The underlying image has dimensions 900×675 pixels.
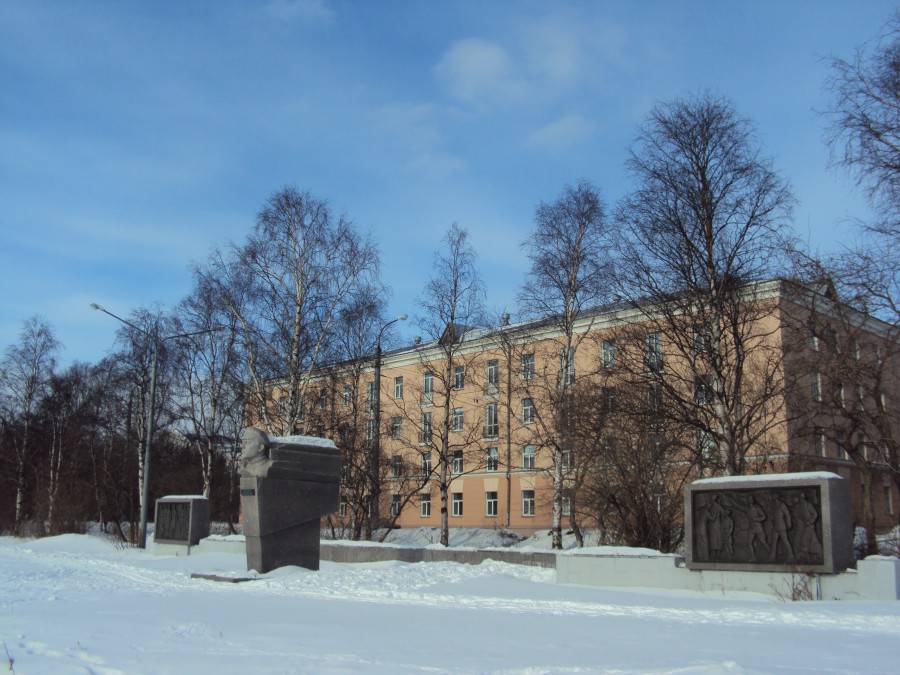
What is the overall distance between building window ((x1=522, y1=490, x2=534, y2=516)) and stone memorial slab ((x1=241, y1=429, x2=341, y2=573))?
2857 cm

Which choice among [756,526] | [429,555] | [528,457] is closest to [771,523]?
[756,526]

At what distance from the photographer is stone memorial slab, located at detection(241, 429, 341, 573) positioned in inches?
680

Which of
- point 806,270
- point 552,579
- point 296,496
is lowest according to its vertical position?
point 552,579

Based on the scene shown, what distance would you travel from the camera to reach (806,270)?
1902 centimetres

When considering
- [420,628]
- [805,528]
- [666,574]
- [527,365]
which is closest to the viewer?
[420,628]

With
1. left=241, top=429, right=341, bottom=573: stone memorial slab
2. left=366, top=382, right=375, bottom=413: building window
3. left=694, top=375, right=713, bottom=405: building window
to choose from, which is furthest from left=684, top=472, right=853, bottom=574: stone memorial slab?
left=366, top=382, right=375, bottom=413: building window

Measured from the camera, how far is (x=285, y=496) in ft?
57.6

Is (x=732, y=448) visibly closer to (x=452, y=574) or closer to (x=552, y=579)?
(x=552, y=579)

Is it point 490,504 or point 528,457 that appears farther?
point 490,504

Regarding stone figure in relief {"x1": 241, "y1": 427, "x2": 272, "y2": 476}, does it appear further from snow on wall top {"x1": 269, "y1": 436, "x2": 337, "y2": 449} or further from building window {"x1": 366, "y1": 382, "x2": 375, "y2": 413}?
building window {"x1": 366, "y1": 382, "x2": 375, "y2": 413}

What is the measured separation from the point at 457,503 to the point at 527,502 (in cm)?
523

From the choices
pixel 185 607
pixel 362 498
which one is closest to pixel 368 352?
pixel 362 498

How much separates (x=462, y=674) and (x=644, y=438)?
1443 cm

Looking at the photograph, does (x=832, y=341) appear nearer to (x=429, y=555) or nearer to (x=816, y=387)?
(x=816, y=387)
